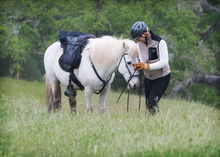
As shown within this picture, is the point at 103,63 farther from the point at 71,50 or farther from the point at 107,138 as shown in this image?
the point at 107,138

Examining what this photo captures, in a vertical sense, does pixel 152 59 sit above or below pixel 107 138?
above

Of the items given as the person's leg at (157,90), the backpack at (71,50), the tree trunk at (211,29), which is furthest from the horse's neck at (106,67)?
the tree trunk at (211,29)

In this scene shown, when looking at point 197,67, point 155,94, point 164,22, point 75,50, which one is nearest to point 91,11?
point 164,22

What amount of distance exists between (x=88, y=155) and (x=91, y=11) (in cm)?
1628

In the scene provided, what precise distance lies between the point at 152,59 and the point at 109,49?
3.22 feet

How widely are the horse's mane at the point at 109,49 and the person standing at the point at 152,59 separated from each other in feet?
0.89

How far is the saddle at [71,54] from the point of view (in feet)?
22.3

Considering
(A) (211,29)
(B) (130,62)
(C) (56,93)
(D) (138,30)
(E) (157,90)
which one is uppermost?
(A) (211,29)

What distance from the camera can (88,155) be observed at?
3.79m

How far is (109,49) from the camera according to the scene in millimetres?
6297

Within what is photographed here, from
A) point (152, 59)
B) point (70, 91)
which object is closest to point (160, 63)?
point (152, 59)

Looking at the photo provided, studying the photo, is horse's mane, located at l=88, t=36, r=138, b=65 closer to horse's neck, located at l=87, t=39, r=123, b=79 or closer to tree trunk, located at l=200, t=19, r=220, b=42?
horse's neck, located at l=87, t=39, r=123, b=79

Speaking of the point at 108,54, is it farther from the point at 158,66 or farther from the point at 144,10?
the point at 144,10

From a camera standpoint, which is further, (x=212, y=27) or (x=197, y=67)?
(x=212, y=27)
